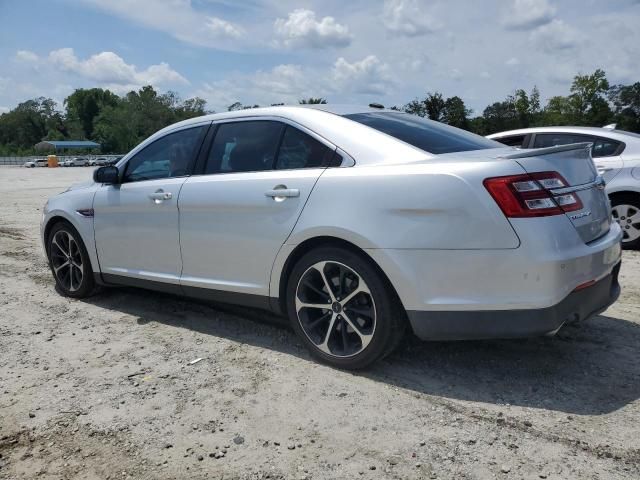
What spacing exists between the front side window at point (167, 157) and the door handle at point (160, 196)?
17 centimetres

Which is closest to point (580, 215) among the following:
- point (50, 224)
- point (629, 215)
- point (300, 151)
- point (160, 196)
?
point (300, 151)

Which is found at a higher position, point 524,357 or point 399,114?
point 399,114

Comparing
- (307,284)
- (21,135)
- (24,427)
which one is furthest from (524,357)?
(21,135)

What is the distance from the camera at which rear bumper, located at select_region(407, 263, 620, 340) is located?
310cm

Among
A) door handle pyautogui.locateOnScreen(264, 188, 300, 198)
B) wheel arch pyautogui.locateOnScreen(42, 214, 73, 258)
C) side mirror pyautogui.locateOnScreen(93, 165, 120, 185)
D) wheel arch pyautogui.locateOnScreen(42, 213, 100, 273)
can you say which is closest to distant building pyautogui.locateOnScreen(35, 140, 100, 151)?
wheel arch pyautogui.locateOnScreen(42, 214, 73, 258)

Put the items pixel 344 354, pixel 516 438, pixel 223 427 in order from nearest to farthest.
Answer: pixel 516 438
pixel 223 427
pixel 344 354

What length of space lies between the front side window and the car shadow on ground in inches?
48.0

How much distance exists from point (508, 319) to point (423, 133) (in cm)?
142

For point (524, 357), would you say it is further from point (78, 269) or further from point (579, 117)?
point (579, 117)

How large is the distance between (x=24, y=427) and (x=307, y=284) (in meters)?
1.76

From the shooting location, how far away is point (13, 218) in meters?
12.1

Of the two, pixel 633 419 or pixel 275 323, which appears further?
pixel 275 323

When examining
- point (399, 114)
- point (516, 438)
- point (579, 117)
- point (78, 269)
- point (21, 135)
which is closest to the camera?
point (516, 438)

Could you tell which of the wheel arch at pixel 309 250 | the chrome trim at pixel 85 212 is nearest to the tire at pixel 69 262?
the chrome trim at pixel 85 212
